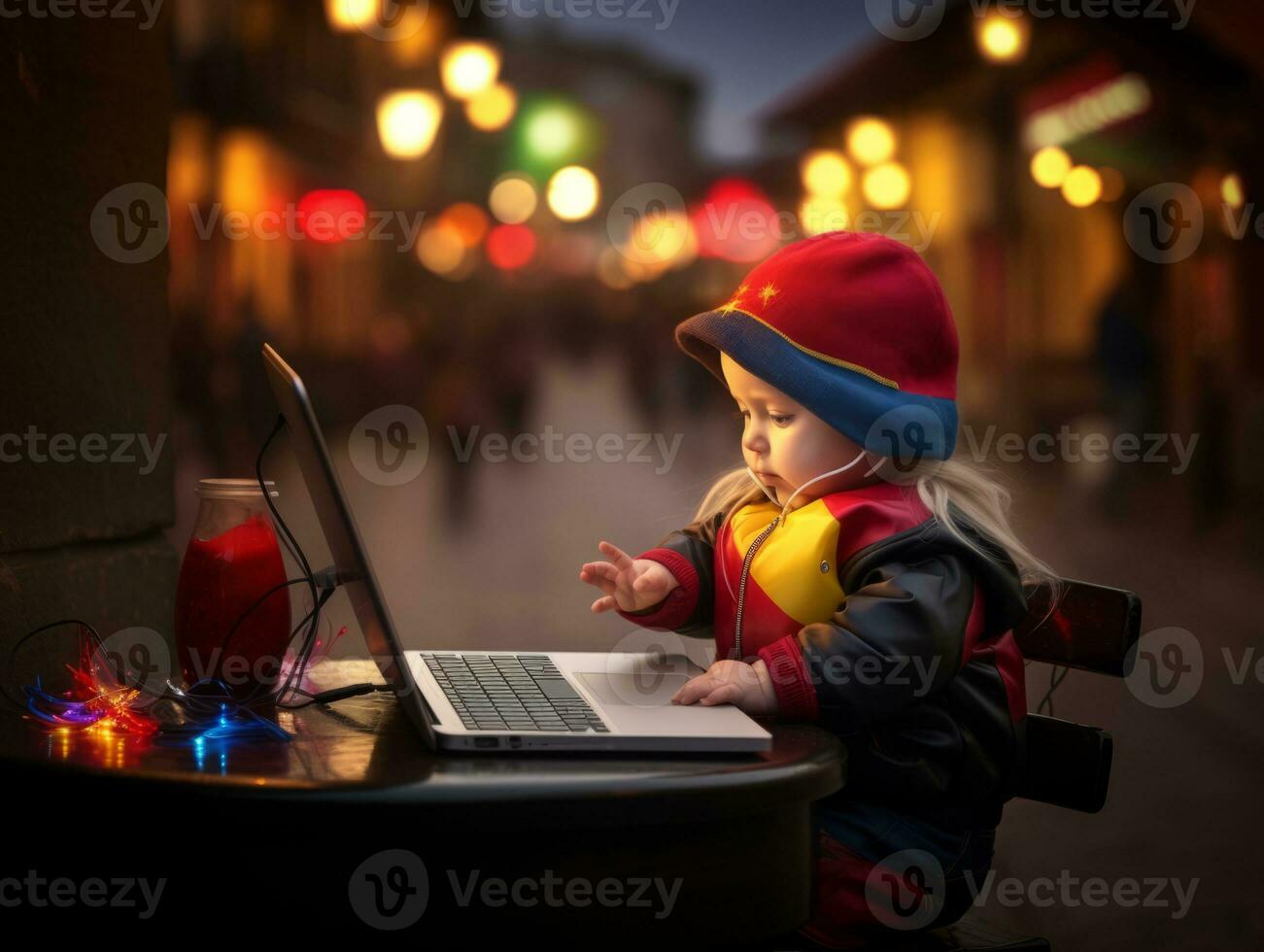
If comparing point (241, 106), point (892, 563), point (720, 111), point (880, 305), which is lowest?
point (892, 563)

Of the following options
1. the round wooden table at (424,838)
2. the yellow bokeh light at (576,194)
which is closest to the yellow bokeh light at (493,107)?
the yellow bokeh light at (576,194)

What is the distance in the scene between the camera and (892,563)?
1550 mm

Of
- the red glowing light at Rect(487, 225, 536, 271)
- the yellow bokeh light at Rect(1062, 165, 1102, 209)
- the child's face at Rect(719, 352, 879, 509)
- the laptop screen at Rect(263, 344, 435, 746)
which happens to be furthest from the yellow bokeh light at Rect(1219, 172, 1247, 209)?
the red glowing light at Rect(487, 225, 536, 271)

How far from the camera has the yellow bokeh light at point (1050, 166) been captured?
19.5 metres

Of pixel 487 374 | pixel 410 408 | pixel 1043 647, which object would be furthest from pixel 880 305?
pixel 487 374

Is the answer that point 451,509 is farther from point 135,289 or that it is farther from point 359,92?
point 359,92

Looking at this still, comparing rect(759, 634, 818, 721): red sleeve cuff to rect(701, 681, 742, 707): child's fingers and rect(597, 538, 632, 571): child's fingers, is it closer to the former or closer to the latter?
rect(701, 681, 742, 707): child's fingers

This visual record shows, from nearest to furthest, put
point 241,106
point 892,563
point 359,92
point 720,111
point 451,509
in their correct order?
1. point 892,563
2. point 451,509
3. point 241,106
4. point 359,92
5. point 720,111

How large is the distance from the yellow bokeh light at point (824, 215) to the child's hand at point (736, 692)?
57.3ft

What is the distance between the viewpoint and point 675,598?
1802 millimetres

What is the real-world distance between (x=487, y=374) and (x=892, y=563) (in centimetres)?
1993

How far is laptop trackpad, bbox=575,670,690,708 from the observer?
148 centimetres

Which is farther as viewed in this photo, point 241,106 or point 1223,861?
point 241,106

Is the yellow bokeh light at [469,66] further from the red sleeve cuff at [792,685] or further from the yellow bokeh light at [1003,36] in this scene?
the red sleeve cuff at [792,685]
